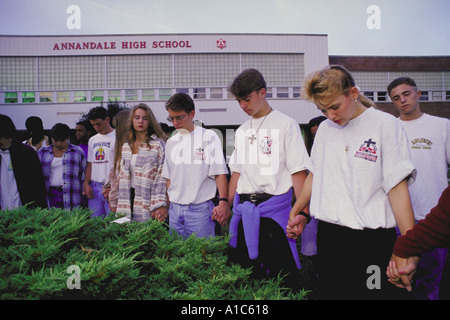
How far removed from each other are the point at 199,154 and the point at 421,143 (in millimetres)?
2071

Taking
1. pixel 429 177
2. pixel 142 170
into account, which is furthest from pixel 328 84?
pixel 142 170

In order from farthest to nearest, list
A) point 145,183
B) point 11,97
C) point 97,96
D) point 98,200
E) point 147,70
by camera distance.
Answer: point 147,70 → point 97,96 → point 11,97 → point 98,200 → point 145,183

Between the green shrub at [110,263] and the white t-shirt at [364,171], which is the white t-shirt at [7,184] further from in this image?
the white t-shirt at [364,171]

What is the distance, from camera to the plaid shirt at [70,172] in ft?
15.2

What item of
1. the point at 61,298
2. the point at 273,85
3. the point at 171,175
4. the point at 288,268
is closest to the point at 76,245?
the point at 61,298

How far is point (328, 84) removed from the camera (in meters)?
1.70

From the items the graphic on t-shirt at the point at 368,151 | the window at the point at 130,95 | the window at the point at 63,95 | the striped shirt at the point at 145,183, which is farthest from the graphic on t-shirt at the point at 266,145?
the window at the point at 63,95

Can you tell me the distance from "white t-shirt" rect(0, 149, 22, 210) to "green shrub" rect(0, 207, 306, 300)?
253 centimetres

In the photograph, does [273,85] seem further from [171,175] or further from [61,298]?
[61,298]

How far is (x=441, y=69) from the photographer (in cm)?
2816

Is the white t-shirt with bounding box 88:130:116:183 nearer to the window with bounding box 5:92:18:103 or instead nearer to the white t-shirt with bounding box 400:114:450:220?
the white t-shirt with bounding box 400:114:450:220

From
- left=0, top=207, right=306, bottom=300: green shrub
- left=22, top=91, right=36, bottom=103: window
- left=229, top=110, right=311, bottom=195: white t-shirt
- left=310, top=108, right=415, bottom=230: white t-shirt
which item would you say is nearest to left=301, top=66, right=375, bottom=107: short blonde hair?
left=310, top=108, right=415, bottom=230: white t-shirt

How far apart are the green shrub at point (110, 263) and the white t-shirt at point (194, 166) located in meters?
1.30

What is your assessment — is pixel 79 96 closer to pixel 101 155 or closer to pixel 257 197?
pixel 101 155
